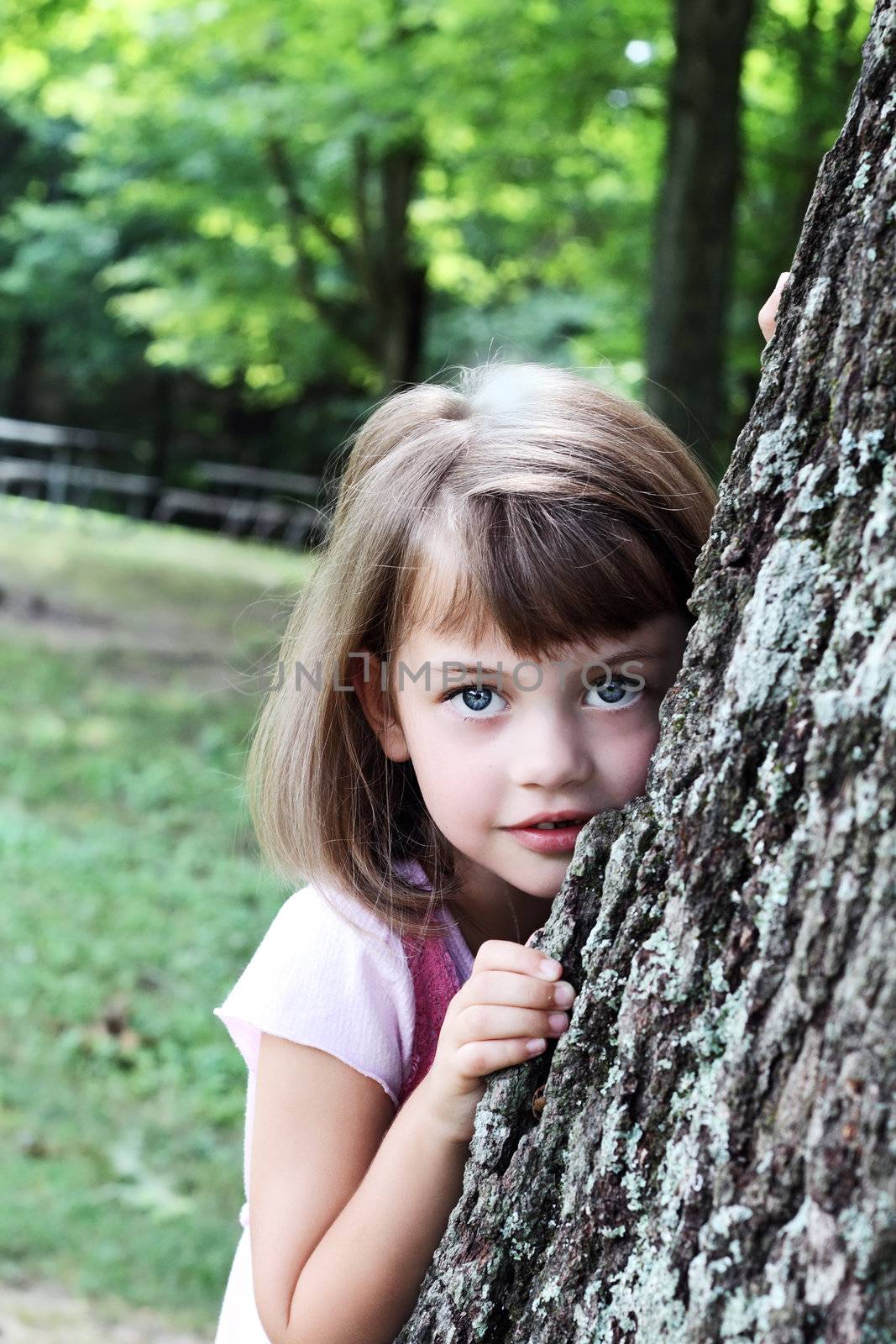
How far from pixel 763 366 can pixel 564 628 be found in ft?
1.34

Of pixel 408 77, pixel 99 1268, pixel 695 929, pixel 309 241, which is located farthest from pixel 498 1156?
pixel 309 241

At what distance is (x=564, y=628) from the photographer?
150 centimetres

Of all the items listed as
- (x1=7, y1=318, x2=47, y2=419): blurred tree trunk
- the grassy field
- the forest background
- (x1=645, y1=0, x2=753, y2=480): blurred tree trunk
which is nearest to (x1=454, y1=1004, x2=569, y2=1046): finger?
the forest background

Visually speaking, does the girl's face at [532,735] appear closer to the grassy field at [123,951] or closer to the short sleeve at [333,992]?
the short sleeve at [333,992]

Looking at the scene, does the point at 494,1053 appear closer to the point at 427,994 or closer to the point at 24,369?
the point at 427,994

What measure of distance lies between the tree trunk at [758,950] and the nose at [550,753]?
6.7 inches

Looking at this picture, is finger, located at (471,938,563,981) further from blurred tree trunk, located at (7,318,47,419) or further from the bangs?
blurred tree trunk, located at (7,318,47,419)

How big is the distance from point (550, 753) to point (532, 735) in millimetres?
32

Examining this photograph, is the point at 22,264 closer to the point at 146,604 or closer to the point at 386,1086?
the point at 146,604

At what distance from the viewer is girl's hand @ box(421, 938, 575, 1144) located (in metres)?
1.25

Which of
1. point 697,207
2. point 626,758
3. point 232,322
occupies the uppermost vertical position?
point 232,322

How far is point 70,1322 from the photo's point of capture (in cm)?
327

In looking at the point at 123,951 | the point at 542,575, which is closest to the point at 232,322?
the point at 123,951

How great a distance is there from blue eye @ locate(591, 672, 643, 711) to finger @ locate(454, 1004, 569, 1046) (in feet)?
1.24
